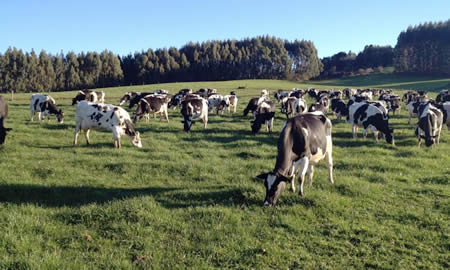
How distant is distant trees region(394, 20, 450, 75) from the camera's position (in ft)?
317

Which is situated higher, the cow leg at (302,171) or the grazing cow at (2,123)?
the grazing cow at (2,123)

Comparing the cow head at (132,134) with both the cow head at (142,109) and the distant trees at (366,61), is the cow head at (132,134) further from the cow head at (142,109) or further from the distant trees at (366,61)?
the distant trees at (366,61)

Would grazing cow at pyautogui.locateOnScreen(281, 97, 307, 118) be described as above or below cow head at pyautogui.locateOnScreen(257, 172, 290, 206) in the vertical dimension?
above

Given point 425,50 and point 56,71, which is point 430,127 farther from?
point 425,50

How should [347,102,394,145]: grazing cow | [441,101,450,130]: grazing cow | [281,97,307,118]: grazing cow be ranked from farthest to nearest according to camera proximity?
[281,97,307,118]: grazing cow < [441,101,450,130]: grazing cow < [347,102,394,145]: grazing cow

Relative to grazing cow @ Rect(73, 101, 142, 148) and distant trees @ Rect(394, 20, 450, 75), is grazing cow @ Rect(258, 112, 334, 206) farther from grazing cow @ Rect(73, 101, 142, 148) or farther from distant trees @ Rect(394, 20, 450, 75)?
distant trees @ Rect(394, 20, 450, 75)

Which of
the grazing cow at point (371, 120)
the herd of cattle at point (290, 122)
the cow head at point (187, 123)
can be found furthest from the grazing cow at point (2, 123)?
the grazing cow at point (371, 120)

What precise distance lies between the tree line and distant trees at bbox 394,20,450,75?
27.7 meters

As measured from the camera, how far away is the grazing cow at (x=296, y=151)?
299 inches

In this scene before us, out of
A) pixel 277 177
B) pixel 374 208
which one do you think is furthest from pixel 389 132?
pixel 277 177

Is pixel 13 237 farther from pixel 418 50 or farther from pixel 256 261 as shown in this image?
pixel 418 50

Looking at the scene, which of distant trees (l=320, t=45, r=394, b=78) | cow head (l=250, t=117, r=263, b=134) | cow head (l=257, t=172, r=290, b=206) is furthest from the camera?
distant trees (l=320, t=45, r=394, b=78)

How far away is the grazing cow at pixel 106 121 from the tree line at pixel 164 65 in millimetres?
82757

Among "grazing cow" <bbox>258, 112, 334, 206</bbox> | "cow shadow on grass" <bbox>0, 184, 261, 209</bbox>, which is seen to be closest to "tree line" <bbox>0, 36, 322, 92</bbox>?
"cow shadow on grass" <bbox>0, 184, 261, 209</bbox>
